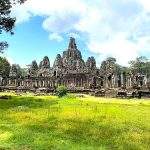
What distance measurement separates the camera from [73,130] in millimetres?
20391

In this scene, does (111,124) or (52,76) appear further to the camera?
(52,76)

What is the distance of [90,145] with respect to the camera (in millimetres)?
17672

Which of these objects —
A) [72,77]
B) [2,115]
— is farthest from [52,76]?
[2,115]

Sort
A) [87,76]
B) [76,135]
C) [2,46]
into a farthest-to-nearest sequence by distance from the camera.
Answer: [87,76] < [2,46] < [76,135]

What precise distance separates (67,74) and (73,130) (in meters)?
58.8

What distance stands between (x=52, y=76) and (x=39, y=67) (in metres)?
11.0

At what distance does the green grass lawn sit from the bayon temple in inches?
1579

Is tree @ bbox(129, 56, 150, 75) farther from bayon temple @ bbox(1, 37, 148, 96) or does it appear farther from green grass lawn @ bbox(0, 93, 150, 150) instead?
green grass lawn @ bbox(0, 93, 150, 150)

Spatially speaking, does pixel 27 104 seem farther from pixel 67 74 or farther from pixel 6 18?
pixel 67 74

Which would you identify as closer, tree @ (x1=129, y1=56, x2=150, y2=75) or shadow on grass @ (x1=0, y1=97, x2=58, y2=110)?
shadow on grass @ (x1=0, y1=97, x2=58, y2=110)

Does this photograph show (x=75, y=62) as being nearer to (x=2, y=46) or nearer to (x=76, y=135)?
(x=2, y=46)

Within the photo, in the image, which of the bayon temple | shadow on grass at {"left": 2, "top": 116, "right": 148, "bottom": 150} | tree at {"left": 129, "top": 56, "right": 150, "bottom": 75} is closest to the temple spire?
the bayon temple

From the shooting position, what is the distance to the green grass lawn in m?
17.6

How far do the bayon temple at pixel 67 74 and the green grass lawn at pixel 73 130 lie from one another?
132 ft
